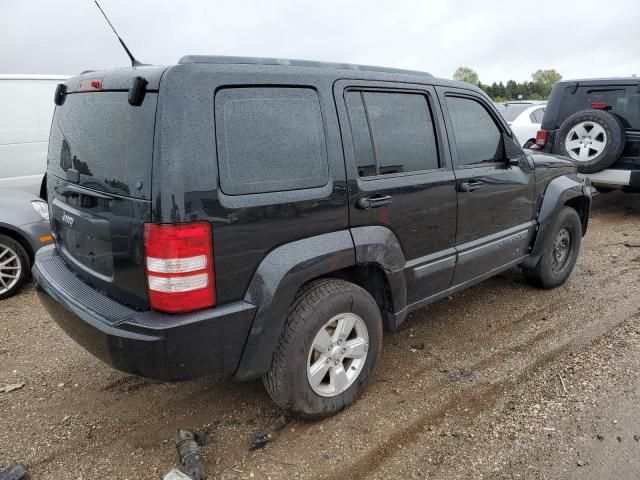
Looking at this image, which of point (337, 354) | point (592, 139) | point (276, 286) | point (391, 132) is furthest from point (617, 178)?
point (276, 286)

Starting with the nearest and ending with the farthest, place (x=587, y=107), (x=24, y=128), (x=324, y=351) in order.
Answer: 1. (x=324, y=351)
2. (x=24, y=128)
3. (x=587, y=107)

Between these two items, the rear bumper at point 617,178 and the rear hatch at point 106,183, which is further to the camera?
the rear bumper at point 617,178

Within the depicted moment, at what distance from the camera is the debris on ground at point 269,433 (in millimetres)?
2527

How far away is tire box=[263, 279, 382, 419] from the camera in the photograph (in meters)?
2.44

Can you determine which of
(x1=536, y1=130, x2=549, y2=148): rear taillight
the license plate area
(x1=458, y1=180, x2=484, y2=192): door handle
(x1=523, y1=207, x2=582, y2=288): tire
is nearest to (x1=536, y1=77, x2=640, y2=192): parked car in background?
(x1=536, y1=130, x2=549, y2=148): rear taillight

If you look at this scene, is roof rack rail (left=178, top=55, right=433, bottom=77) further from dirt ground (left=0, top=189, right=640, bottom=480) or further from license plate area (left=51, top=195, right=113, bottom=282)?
dirt ground (left=0, top=189, right=640, bottom=480)

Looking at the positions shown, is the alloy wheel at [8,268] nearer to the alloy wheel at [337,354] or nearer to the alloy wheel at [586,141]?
the alloy wheel at [337,354]

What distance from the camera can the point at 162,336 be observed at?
6.77 feet

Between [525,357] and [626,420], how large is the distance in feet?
2.42

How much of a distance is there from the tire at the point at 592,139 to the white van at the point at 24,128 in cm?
658

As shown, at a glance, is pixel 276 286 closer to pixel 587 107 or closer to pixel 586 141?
pixel 586 141

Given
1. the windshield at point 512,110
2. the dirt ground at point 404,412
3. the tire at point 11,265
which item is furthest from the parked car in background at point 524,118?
the tire at point 11,265

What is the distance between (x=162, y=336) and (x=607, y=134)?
6.24 m

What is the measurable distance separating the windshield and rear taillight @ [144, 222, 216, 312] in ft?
29.9
